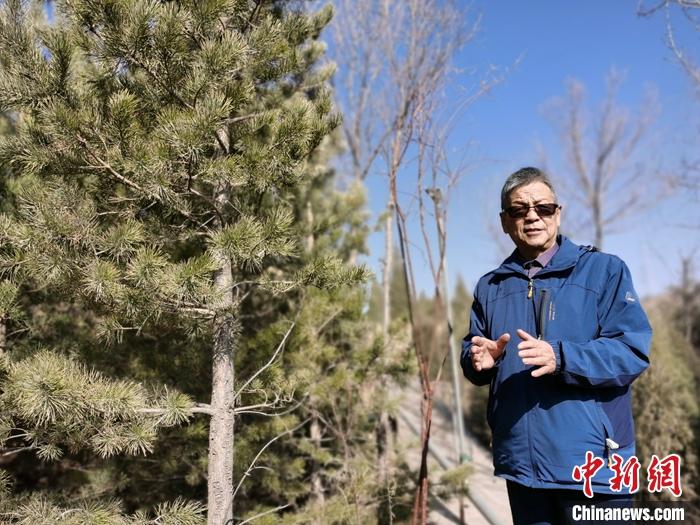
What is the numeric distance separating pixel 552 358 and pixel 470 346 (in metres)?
0.36

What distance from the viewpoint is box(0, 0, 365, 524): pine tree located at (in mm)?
1568

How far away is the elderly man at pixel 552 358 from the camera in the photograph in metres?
1.29

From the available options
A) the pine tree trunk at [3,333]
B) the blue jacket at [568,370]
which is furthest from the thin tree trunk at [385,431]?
the pine tree trunk at [3,333]

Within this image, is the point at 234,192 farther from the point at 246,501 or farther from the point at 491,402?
the point at 246,501

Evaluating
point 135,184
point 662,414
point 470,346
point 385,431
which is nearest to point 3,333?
point 135,184

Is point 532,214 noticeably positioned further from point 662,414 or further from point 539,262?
point 662,414

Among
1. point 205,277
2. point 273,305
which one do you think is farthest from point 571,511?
point 273,305

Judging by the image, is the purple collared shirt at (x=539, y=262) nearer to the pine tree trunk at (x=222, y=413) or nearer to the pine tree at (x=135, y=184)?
the pine tree at (x=135, y=184)

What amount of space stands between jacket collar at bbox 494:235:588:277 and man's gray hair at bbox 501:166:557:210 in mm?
185

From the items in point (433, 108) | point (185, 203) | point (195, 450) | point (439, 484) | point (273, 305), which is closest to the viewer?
point (185, 203)

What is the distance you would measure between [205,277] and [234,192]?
562mm

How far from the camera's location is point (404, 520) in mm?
3270

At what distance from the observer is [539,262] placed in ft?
5.05

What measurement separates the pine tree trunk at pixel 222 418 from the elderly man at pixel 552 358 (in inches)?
39.3
